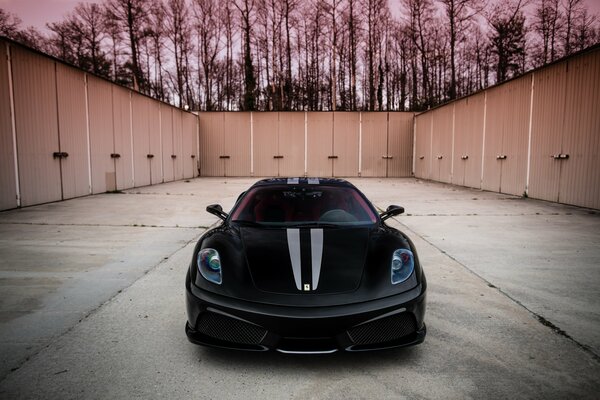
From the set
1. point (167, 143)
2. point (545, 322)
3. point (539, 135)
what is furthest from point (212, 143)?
point (545, 322)

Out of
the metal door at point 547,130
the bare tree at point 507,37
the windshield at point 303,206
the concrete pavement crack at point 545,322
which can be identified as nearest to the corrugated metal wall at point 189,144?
the metal door at point 547,130

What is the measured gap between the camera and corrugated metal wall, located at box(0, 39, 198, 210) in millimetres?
9094

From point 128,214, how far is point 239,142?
1744cm

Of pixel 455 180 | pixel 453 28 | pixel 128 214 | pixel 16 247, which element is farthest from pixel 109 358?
pixel 453 28

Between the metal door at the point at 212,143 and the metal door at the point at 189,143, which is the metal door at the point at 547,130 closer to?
the metal door at the point at 189,143

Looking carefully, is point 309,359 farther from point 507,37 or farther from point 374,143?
point 507,37

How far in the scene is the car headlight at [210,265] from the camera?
2281mm

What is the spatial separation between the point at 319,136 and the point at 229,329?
2348cm

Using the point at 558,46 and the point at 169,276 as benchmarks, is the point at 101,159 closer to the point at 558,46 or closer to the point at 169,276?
the point at 169,276

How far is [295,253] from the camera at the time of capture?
8.06ft

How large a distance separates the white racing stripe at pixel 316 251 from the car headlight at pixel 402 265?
1.55 feet

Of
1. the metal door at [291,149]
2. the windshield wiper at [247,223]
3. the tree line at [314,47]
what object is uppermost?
the tree line at [314,47]

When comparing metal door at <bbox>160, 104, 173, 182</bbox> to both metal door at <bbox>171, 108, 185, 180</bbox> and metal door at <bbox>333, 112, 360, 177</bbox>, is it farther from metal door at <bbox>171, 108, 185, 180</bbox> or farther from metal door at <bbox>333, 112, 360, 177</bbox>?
metal door at <bbox>333, 112, 360, 177</bbox>

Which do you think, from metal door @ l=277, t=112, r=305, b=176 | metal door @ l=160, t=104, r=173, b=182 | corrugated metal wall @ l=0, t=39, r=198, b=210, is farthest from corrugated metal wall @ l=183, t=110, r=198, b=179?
metal door @ l=277, t=112, r=305, b=176
